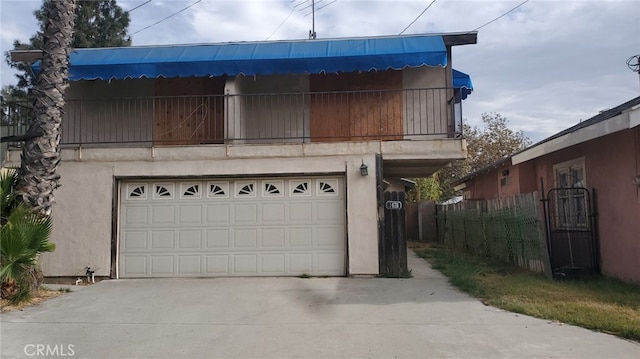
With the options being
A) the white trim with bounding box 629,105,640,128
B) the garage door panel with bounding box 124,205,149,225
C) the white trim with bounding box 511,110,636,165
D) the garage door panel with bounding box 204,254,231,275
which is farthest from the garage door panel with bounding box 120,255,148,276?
the white trim with bounding box 629,105,640,128

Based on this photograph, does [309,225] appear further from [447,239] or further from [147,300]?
[447,239]

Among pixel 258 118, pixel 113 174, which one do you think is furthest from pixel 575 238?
pixel 113 174

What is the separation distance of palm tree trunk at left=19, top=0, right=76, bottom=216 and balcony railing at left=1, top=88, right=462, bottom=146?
6.86 feet

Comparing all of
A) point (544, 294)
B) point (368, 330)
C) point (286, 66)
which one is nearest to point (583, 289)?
point (544, 294)

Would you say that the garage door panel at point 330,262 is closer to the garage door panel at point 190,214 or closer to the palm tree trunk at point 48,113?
the garage door panel at point 190,214

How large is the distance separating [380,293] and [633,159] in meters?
4.93

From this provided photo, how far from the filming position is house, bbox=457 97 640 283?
860 centimetres

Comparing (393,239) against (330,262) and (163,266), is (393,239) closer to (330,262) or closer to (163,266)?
(330,262)

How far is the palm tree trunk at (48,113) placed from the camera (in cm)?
863

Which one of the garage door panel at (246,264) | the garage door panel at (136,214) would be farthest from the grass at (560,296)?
the garage door panel at (136,214)

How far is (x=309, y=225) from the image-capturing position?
1060 cm

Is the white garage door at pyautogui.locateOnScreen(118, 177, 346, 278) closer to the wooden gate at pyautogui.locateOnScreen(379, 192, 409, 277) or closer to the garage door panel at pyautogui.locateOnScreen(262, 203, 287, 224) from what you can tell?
the garage door panel at pyautogui.locateOnScreen(262, 203, 287, 224)

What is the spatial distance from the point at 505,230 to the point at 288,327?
721 centimetres

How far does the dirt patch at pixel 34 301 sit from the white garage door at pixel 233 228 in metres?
1.82
